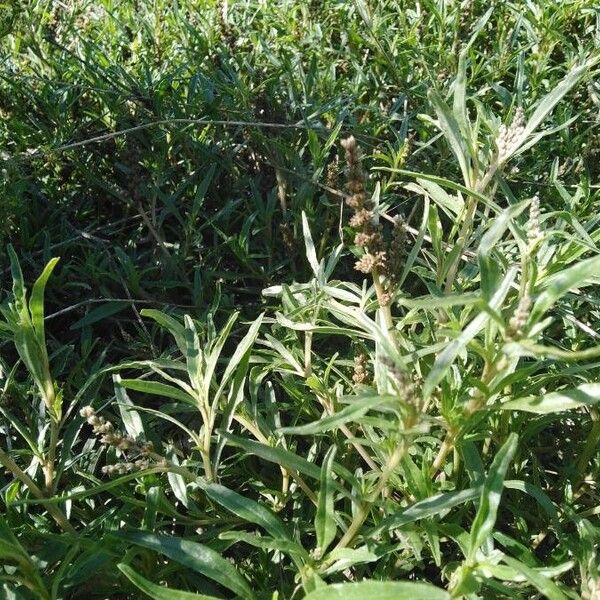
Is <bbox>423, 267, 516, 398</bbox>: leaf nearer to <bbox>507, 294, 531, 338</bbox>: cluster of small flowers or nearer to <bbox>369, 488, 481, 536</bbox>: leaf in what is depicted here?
<bbox>507, 294, 531, 338</bbox>: cluster of small flowers

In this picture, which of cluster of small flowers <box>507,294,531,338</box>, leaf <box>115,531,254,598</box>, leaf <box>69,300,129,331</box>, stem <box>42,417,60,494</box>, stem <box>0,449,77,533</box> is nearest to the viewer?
cluster of small flowers <box>507,294,531,338</box>

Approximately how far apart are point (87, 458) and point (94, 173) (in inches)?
35.0

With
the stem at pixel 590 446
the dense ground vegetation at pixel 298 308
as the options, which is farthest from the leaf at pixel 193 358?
the stem at pixel 590 446

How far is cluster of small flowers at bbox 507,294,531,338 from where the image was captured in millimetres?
776

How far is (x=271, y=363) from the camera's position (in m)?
1.37

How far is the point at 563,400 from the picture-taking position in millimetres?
901

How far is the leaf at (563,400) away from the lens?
A: 881 millimetres

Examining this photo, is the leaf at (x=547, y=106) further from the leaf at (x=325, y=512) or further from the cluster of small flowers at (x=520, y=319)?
the leaf at (x=325, y=512)

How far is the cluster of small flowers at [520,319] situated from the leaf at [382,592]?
0.30m

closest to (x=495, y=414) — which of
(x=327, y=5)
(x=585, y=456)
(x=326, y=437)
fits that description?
(x=585, y=456)

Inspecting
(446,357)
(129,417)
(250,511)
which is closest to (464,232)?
(446,357)

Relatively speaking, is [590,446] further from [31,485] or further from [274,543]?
[31,485]

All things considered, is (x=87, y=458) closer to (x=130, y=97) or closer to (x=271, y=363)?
(x=271, y=363)

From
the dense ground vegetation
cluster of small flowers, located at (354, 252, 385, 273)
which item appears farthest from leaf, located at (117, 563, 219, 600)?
cluster of small flowers, located at (354, 252, 385, 273)
